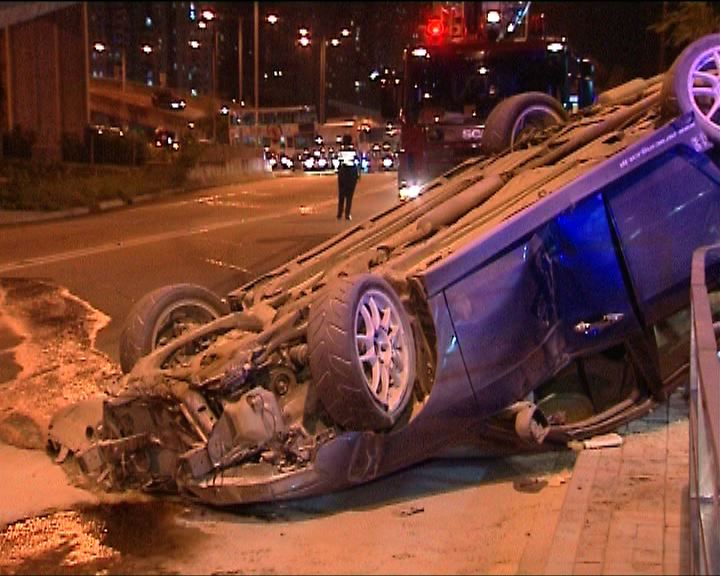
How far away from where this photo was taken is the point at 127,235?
61.9 feet

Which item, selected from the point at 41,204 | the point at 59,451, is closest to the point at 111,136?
the point at 41,204

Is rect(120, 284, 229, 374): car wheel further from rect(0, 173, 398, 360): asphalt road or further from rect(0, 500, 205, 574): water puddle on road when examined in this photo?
rect(0, 173, 398, 360): asphalt road

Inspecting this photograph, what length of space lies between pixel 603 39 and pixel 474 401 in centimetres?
3066

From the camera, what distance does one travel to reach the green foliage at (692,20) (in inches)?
858

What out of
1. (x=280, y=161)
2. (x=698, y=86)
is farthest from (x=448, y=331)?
(x=280, y=161)

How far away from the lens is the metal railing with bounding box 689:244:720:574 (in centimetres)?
347

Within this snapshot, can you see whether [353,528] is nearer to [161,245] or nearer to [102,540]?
[102,540]

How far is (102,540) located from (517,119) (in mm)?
5217

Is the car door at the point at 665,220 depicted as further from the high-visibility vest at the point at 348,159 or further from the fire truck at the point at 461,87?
the high-visibility vest at the point at 348,159

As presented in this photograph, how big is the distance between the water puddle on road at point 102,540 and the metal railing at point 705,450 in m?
2.25

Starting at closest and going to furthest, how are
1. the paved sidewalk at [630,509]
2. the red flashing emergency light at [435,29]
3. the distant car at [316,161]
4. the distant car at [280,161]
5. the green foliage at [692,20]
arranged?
the paved sidewalk at [630,509]
the red flashing emergency light at [435,29]
the green foliage at [692,20]
the distant car at [316,161]
the distant car at [280,161]

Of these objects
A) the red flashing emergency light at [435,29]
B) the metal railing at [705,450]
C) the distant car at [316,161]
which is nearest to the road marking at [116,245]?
the red flashing emergency light at [435,29]

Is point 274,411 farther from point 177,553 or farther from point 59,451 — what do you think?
point 59,451

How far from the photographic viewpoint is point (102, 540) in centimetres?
507
